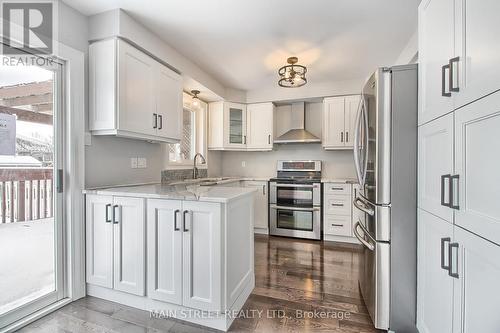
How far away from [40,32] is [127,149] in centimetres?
116

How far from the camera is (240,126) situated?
14.1 feet

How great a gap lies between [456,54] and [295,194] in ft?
9.83

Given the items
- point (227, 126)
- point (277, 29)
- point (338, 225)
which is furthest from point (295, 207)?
point (277, 29)

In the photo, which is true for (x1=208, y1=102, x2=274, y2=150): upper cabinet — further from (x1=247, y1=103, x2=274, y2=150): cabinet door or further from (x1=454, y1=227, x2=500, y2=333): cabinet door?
(x1=454, y1=227, x2=500, y2=333): cabinet door

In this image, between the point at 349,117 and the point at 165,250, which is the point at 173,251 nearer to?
the point at 165,250

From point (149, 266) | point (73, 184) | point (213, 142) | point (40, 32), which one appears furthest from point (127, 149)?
point (213, 142)

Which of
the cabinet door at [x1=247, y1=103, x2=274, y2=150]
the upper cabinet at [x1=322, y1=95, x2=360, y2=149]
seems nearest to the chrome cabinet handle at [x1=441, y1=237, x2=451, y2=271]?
the upper cabinet at [x1=322, y1=95, x2=360, y2=149]

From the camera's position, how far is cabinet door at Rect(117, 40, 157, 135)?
2.10 metres

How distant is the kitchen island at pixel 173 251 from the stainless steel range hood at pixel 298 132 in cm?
229

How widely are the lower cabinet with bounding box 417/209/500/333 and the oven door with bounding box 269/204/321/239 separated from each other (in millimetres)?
2257

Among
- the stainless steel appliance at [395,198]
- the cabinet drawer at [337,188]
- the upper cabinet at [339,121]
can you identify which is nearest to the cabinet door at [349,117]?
the upper cabinet at [339,121]

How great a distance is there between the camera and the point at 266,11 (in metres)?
2.09

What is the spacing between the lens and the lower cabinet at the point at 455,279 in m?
0.83

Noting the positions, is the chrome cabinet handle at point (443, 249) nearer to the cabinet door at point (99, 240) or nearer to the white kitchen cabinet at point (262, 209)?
the cabinet door at point (99, 240)
